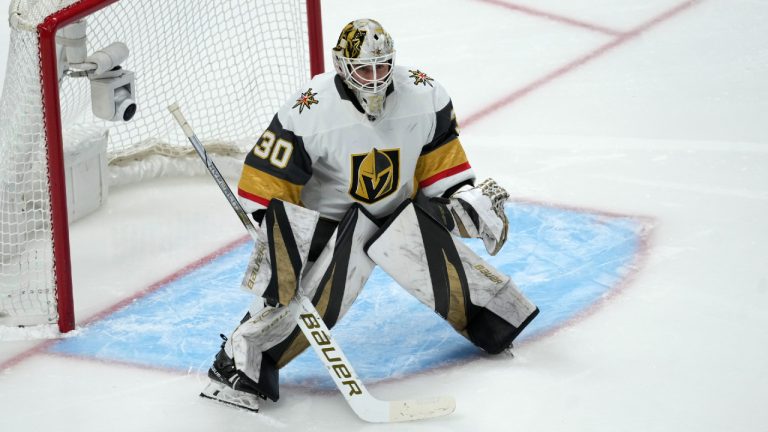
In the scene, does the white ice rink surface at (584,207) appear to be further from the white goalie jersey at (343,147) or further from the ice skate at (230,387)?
the white goalie jersey at (343,147)

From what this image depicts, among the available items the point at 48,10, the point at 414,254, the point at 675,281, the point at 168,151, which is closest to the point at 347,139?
the point at 414,254

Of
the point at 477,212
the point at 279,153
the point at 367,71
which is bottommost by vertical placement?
the point at 477,212

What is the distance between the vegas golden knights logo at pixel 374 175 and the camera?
11.6 feet

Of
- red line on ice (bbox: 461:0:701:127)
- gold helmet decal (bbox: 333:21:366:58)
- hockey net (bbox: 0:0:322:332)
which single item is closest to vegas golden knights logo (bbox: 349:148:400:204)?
gold helmet decal (bbox: 333:21:366:58)

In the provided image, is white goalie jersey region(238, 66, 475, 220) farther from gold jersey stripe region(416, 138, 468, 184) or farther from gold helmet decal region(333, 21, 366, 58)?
gold helmet decal region(333, 21, 366, 58)

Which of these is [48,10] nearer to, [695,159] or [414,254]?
[414,254]

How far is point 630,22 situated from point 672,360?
2481 mm

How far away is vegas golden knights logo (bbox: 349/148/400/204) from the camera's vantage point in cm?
353

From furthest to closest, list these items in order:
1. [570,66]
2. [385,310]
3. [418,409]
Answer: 1. [570,66]
2. [385,310]
3. [418,409]

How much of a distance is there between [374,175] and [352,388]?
18.8 inches

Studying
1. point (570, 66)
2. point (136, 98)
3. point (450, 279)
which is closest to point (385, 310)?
point (450, 279)

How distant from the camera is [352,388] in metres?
3.54

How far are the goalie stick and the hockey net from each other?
517 mm

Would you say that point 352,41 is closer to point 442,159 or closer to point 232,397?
point 442,159
